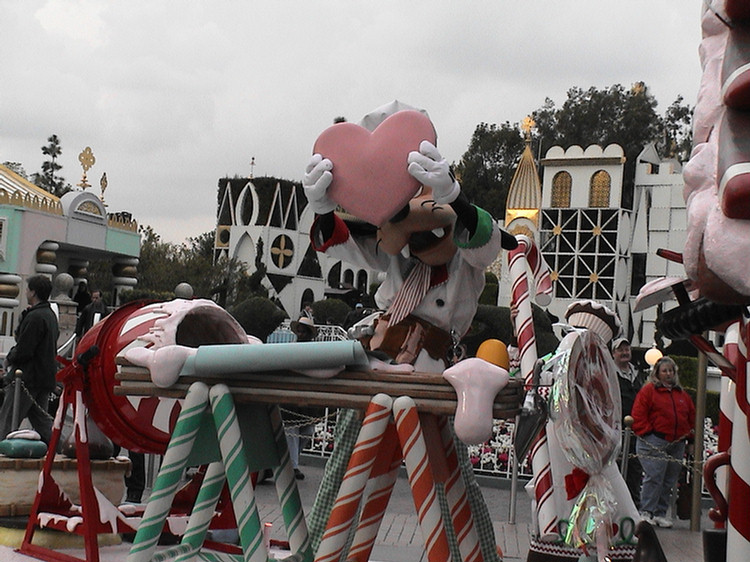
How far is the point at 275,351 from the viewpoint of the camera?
11.1 ft

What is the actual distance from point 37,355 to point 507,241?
19.3 feet

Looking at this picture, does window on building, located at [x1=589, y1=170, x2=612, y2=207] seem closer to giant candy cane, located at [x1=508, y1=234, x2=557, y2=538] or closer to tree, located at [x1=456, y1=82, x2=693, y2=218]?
tree, located at [x1=456, y1=82, x2=693, y2=218]

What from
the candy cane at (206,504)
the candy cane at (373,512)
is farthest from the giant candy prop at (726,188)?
the candy cane at (206,504)

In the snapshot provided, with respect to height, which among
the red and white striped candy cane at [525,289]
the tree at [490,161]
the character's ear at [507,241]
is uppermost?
the tree at [490,161]

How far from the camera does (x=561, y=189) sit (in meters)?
35.3

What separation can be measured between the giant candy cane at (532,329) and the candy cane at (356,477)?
1.89 metres

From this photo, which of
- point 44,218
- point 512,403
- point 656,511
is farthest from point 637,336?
point 512,403

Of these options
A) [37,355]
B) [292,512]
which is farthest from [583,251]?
[292,512]

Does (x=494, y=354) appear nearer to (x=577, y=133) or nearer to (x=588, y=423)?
(x=588, y=423)

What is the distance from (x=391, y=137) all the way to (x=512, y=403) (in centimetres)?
123

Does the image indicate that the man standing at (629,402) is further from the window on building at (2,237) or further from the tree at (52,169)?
the tree at (52,169)

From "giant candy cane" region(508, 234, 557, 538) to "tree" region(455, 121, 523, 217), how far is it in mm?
46038

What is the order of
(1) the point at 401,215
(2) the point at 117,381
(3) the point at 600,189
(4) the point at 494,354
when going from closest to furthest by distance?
(4) the point at 494,354 → (1) the point at 401,215 → (2) the point at 117,381 → (3) the point at 600,189

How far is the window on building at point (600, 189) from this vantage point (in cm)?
3453
